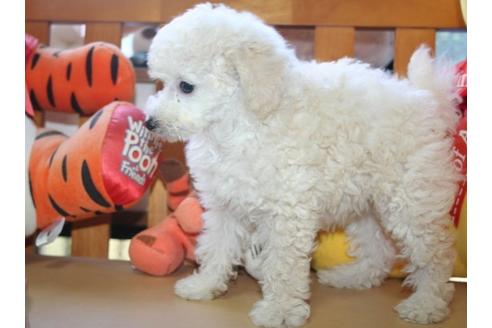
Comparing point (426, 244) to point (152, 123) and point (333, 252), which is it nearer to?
point (333, 252)

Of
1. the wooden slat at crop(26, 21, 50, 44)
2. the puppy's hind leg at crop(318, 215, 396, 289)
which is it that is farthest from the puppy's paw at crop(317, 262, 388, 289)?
the wooden slat at crop(26, 21, 50, 44)

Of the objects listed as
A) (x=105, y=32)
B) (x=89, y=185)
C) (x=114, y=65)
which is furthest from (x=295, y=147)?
(x=105, y=32)

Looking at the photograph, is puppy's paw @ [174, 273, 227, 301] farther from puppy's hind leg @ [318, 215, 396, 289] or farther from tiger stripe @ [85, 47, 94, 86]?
tiger stripe @ [85, 47, 94, 86]

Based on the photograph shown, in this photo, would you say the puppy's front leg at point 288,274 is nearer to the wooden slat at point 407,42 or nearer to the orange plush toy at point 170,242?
the orange plush toy at point 170,242

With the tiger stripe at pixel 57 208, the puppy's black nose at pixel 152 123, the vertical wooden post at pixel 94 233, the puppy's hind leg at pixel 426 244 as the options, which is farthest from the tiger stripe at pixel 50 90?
the puppy's hind leg at pixel 426 244

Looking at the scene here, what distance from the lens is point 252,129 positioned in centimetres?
136

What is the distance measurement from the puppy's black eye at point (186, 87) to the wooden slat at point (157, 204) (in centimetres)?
75

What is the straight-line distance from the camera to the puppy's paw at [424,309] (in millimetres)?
1429

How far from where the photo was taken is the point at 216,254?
1.59m

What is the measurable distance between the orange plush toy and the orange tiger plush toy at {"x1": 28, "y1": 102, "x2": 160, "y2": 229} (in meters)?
0.15

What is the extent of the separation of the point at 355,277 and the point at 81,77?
3.87ft

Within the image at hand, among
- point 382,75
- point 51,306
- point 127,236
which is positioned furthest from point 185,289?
point 127,236
